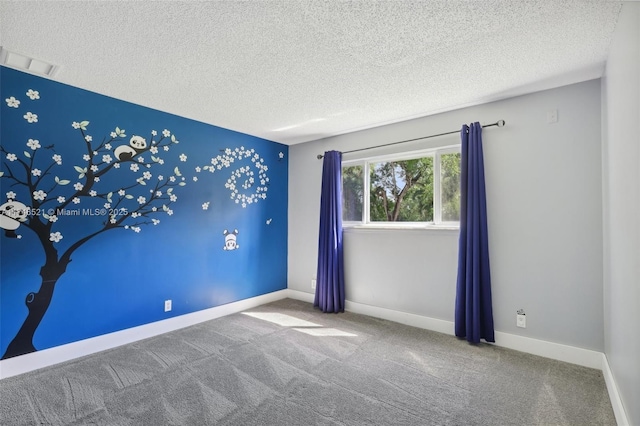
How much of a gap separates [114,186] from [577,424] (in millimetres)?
3929

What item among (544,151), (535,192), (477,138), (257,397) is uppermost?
(477,138)

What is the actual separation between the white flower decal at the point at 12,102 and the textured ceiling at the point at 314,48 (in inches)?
15.1

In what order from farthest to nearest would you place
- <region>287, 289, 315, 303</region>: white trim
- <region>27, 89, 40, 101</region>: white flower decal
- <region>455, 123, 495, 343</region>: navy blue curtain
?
<region>287, 289, 315, 303</region>: white trim
<region>455, 123, 495, 343</region>: navy blue curtain
<region>27, 89, 40, 101</region>: white flower decal

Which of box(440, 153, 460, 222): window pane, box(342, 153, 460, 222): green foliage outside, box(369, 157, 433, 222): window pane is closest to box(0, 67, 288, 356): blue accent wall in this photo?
box(342, 153, 460, 222): green foliage outside

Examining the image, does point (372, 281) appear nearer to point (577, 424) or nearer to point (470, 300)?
point (470, 300)

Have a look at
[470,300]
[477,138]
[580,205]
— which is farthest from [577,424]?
[477,138]

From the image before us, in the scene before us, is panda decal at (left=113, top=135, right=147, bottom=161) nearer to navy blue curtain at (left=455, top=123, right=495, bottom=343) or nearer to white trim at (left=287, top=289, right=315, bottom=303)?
white trim at (left=287, top=289, right=315, bottom=303)

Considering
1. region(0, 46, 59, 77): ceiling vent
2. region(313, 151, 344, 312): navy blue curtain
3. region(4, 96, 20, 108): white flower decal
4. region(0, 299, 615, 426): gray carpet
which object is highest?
region(0, 46, 59, 77): ceiling vent

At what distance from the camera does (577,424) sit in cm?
170

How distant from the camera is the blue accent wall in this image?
2.28 meters

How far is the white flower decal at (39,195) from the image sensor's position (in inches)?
92.0

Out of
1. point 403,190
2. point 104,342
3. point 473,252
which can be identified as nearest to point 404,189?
point 403,190

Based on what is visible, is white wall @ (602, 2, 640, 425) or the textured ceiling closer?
white wall @ (602, 2, 640, 425)

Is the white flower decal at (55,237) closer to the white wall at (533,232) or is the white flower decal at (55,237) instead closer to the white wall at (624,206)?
the white wall at (533,232)
